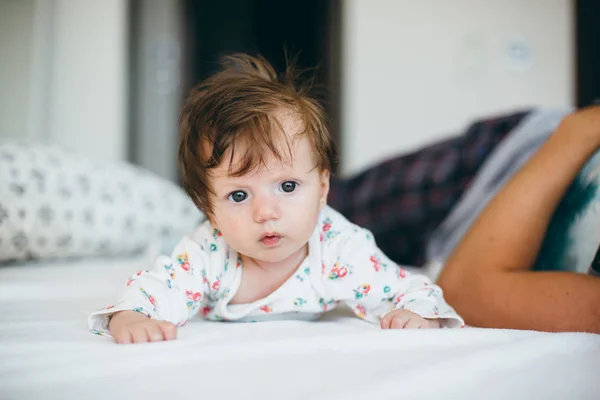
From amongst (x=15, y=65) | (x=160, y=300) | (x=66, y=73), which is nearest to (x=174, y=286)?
(x=160, y=300)

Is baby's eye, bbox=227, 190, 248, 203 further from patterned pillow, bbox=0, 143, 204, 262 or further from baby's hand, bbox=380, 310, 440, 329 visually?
patterned pillow, bbox=0, 143, 204, 262

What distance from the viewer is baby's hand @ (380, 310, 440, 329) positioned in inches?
30.7

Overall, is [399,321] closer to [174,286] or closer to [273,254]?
[273,254]

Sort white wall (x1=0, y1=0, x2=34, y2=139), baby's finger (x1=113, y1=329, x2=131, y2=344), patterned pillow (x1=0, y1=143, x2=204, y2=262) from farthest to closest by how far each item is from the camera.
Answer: white wall (x1=0, y1=0, x2=34, y2=139), patterned pillow (x1=0, y1=143, x2=204, y2=262), baby's finger (x1=113, y1=329, x2=131, y2=344)

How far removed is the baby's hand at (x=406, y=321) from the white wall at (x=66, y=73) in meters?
2.22

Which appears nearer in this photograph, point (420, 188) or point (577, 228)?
point (577, 228)

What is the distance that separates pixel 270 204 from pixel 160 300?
0.71 ft

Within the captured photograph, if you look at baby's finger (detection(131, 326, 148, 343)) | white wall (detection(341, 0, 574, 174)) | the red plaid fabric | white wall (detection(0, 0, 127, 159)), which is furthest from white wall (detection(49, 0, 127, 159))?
baby's finger (detection(131, 326, 148, 343))

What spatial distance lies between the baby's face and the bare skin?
31 cm

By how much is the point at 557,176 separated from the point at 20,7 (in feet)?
8.48

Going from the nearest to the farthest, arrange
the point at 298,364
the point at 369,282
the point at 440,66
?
the point at 298,364 → the point at 369,282 → the point at 440,66

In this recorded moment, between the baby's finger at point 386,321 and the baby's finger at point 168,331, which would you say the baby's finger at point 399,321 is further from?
the baby's finger at point 168,331

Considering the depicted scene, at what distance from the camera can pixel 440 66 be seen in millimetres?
3109

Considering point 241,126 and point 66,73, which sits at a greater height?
point 66,73
